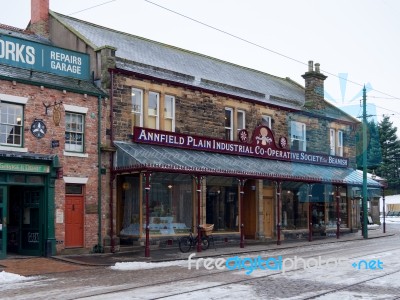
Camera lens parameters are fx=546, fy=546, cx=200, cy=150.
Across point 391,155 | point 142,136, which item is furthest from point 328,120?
point 391,155

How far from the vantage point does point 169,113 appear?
25.2 metres

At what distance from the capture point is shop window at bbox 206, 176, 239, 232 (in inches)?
1046

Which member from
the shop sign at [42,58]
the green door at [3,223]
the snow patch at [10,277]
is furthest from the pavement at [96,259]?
the shop sign at [42,58]

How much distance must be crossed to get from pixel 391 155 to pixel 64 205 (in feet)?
235

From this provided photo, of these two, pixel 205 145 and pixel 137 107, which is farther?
pixel 205 145

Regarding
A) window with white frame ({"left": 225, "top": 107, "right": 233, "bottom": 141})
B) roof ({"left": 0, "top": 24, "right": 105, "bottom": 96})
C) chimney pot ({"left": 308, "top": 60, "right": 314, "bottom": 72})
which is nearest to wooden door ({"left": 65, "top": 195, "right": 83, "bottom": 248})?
roof ({"left": 0, "top": 24, "right": 105, "bottom": 96})

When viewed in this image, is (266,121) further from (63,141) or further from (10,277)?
(10,277)

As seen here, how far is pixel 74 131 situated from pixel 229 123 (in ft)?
31.0

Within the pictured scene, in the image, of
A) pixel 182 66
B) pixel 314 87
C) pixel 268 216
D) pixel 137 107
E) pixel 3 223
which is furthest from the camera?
pixel 314 87

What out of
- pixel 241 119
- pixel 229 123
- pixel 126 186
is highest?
pixel 241 119

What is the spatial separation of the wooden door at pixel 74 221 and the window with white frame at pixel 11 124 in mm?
3032

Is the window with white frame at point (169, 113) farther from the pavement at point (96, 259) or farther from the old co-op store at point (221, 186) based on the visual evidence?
the pavement at point (96, 259)

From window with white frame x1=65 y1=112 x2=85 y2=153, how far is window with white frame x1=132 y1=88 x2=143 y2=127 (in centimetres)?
271

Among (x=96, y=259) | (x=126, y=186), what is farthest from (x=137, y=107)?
(x=96, y=259)
